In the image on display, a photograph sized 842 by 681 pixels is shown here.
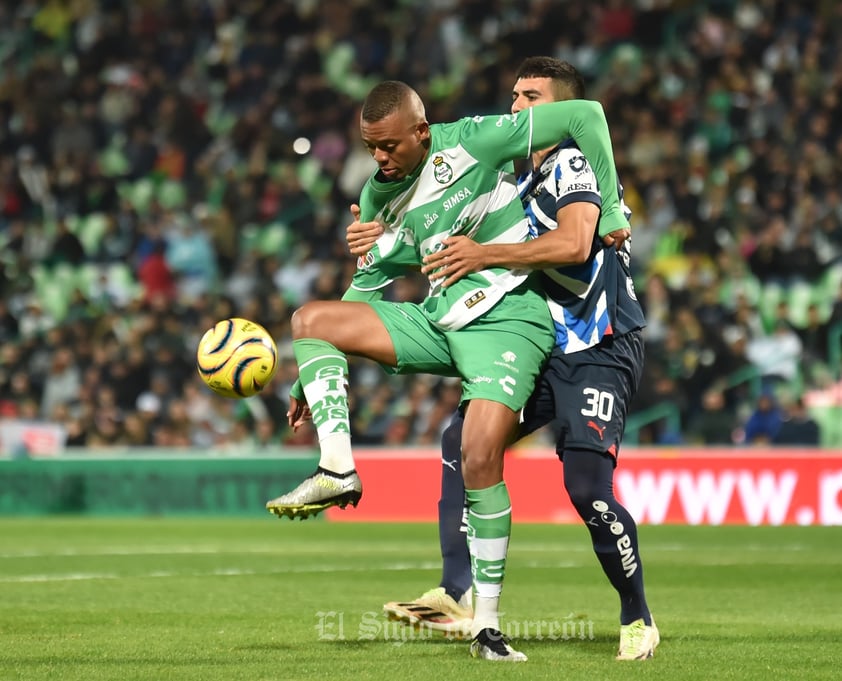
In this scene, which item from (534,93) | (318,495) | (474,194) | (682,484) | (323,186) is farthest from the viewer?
(323,186)

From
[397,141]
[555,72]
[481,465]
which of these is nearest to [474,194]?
[397,141]

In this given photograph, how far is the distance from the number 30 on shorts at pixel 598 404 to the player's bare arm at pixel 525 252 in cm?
53

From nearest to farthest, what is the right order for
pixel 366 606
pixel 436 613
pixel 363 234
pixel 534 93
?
pixel 363 234, pixel 436 613, pixel 534 93, pixel 366 606

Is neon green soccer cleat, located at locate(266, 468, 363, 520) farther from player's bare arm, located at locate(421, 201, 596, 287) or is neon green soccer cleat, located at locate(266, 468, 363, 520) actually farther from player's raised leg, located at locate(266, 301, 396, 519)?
player's bare arm, located at locate(421, 201, 596, 287)

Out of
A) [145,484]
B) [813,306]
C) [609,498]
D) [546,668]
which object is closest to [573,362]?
[609,498]

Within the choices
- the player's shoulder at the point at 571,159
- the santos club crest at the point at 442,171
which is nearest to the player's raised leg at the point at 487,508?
the santos club crest at the point at 442,171

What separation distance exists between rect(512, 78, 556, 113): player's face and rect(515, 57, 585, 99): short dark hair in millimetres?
29

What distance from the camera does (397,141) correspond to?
6.22m

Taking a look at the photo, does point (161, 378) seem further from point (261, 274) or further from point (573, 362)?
point (573, 362)

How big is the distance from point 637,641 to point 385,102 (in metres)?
2.36

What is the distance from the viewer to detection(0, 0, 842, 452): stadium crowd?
57.2 feet

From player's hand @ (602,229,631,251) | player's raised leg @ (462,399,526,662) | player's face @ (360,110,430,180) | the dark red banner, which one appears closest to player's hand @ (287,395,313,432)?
player's raised leg @ (462,399,526,662)

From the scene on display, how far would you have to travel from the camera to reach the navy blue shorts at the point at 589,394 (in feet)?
20.7

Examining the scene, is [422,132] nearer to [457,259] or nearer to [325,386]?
[457,259]
